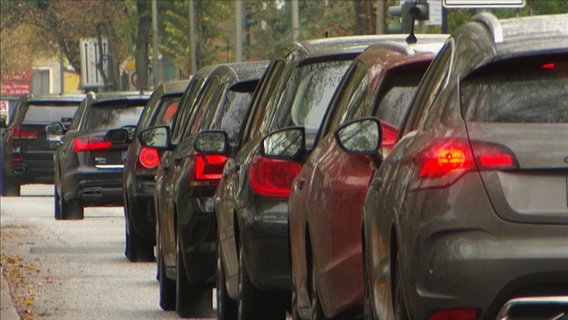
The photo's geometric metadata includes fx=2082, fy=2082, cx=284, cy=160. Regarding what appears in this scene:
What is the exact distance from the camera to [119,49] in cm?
7500

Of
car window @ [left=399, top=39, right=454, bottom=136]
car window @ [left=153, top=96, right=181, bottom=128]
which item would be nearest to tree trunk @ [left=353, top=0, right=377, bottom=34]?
car window @ [left=153, top=96, right=181, bottom=128]

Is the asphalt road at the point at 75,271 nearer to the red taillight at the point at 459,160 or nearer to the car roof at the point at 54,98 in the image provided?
the car roof at the point at 54,98

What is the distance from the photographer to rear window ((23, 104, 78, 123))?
35.2 m

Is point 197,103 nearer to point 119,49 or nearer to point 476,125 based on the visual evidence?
point 476,125

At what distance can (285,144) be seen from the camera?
9.80 meters

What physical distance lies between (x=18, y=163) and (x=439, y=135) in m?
29.4

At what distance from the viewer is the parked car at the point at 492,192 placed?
20.7 feet

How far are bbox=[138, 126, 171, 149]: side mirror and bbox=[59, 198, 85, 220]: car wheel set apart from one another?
375 inches

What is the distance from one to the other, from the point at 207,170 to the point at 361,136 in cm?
530

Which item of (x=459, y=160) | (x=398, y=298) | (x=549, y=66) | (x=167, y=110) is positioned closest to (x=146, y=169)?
(x=167, y=110)

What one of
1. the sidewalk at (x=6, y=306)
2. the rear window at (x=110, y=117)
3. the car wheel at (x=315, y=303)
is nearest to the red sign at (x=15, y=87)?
the rear window at (x=110, y=117)

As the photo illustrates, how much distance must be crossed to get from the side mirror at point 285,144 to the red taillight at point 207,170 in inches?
120

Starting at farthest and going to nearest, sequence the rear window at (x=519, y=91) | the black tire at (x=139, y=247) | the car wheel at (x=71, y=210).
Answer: the car wheel at (x=71, y=210) → the black tire at (x=139, y=247) → the rear window at (x=519, y=91)

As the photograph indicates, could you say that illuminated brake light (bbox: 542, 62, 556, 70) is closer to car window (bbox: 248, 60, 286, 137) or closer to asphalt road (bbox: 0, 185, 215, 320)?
car window (bbox: 248, 60, 286, 137)
